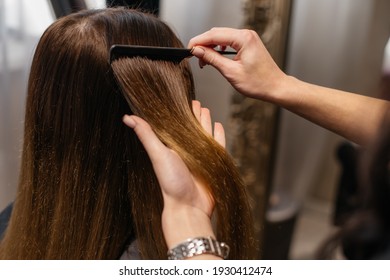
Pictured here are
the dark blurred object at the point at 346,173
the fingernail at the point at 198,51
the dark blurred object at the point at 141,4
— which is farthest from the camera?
the dark blurred object at the point at 346,173

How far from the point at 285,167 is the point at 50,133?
1.18 m

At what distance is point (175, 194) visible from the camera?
2.07 ft

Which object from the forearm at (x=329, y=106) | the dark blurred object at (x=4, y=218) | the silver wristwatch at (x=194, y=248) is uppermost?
the forearm at (x=329, y=106)

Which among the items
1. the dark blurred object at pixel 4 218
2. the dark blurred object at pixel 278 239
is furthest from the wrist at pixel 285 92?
the dark blurred object at pixel 278 239

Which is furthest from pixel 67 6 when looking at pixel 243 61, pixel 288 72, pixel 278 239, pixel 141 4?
pixel 278 239

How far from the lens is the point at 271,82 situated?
2.74 ft

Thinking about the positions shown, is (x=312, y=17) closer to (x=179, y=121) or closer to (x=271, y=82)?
(x=271, y=82)

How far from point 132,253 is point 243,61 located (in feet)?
1.32

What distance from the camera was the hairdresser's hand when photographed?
2.57 feet

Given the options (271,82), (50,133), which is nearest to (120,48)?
(50,133)

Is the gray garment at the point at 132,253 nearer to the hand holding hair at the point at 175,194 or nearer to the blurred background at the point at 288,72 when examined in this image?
the hand holding hair at the point at 175,194

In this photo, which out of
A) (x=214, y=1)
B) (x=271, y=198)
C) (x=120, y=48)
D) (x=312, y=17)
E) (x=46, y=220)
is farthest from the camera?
(x=271, y=198)

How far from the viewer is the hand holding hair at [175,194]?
0.62 meters

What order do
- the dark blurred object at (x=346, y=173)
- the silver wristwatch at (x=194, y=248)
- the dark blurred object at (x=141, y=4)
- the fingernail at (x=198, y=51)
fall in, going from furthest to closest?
the dark blurred object at (x=346, y=173) < the dark blurred object at (x=141, y=4) < the fingernail at (x=198, y=51) < the silver wristwatch at (x=194, y=248)
